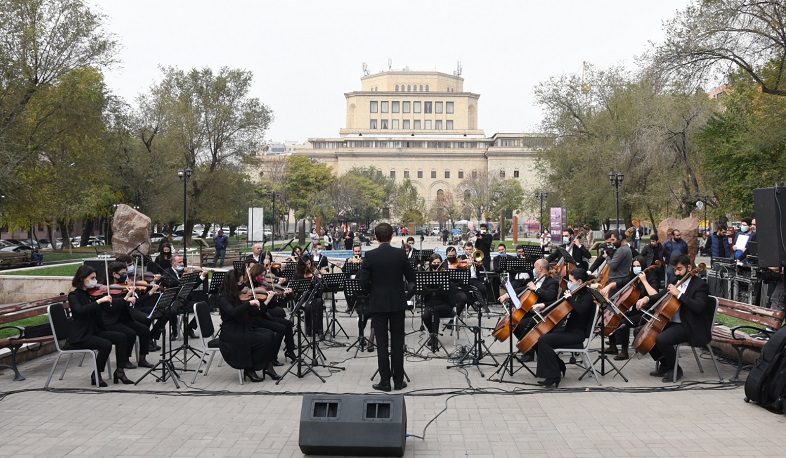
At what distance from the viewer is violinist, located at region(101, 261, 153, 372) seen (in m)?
10.3

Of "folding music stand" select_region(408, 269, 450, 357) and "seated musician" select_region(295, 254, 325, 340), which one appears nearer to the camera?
"seated musician" select_region(295, 254, 325, 340)

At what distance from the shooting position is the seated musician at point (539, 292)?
10133 millimetres

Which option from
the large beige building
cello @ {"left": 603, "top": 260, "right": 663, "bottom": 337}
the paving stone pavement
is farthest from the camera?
the large beige building

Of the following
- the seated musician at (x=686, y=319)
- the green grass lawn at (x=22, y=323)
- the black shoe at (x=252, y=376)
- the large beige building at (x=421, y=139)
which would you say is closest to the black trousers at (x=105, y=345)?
the black shoe at (x=252, y=376)

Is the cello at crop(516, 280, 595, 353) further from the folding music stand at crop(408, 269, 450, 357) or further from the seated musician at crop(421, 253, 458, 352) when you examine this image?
the seated musician at crop(421, 253, 458, 352)

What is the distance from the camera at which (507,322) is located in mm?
10445

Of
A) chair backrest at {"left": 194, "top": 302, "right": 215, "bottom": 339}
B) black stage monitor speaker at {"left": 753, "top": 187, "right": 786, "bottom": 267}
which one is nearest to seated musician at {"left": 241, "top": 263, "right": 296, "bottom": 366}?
chair backrest at {"left": 194, "top": 302, "right": 215, "bottom": 339}

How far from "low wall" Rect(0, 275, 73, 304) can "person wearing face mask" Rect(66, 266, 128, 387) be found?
11073mm

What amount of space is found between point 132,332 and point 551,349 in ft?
19.4

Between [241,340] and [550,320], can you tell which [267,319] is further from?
[550,320]

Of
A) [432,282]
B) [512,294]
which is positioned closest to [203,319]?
[432,282]

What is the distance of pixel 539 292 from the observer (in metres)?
10.1

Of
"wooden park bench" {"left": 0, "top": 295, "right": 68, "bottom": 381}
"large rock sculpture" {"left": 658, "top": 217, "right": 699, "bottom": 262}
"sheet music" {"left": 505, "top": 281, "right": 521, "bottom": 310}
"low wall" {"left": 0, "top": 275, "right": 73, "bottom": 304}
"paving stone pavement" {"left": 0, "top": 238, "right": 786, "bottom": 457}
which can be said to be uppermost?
"large rock sculpture" {"left": 658, "top": 217, "right": 699, "bottom": 262}

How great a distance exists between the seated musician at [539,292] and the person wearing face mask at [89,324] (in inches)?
215
